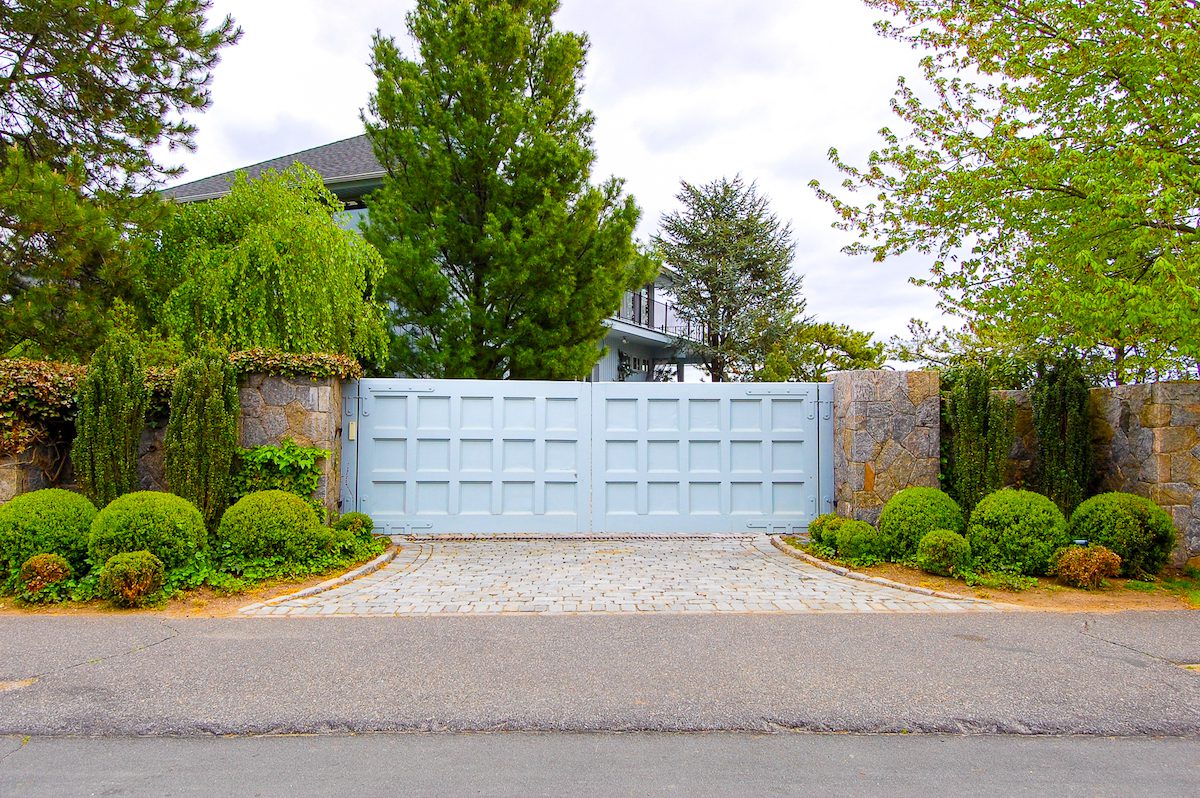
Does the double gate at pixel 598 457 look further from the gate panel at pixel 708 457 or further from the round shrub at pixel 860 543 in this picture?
the round shrub at pixel 860 543

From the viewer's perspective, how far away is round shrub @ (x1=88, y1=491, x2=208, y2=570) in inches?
240

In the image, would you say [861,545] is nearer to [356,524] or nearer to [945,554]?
[945,554]

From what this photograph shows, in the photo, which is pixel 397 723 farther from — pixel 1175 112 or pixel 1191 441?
pixel 1175 112

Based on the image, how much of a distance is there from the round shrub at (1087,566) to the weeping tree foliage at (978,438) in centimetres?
128

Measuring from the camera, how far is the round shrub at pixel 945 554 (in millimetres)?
6805

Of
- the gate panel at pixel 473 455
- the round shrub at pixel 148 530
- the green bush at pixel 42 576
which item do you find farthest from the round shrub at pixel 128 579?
the gate panel at pixel 473 455

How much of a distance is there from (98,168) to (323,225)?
13.9 feet

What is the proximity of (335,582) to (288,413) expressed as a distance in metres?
2.13

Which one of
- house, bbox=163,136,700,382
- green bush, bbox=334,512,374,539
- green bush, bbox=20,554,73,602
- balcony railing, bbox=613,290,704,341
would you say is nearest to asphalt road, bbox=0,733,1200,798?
green bush, bbox=20,554,73,602

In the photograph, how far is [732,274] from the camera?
25000mm

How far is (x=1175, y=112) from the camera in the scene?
7508mm

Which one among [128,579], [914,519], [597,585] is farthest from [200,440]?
[914,519]

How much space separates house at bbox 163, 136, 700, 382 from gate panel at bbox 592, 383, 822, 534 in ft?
18.0

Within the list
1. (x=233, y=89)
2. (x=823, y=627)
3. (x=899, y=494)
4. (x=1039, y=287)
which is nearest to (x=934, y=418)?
(x=899, y=494)
